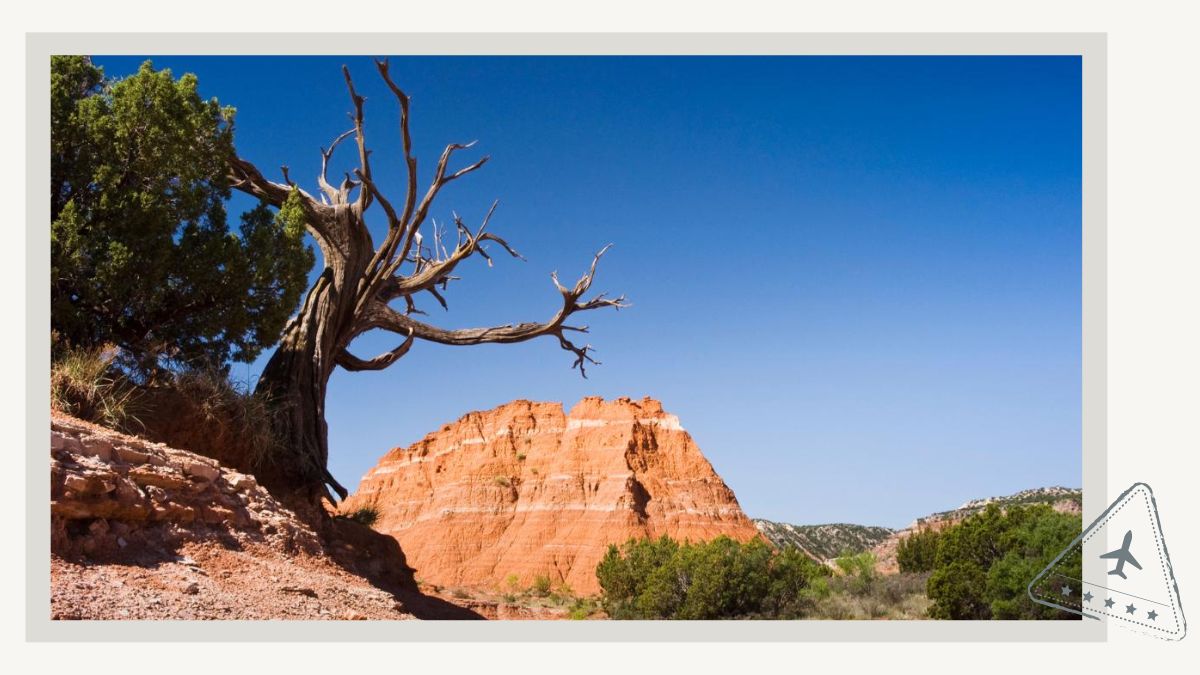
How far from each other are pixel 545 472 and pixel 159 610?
66.7 metres

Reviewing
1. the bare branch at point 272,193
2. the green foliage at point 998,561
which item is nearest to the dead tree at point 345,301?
the bare branch at point 272,193

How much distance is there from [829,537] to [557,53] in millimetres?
56375

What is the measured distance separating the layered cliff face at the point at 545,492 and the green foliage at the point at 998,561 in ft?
150

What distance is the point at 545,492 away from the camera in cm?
7156

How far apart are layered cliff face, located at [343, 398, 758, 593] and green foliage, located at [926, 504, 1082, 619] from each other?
150 ft

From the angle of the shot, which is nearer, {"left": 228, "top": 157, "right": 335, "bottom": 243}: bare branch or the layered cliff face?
{"left": 228, "top": 157, "right": 335, "bottom": 243}: bare branch

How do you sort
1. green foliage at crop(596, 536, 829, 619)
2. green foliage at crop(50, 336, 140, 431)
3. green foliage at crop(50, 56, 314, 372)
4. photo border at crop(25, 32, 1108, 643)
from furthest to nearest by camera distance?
1. green foliage at crop(596, 536, 829, 619)
2. green foliage at crop(50, 56, 314, 372)
3. green foliage at crop(50, 336, 140, 431)
4. photo border at crop(25, 32, 1108, 643)

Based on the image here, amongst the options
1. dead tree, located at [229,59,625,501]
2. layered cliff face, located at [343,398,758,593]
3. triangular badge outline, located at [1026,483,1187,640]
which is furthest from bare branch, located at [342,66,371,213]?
layered cliff face, located at [343,398,758,593]

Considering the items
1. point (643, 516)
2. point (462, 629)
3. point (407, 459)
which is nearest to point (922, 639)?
point (462, 629)

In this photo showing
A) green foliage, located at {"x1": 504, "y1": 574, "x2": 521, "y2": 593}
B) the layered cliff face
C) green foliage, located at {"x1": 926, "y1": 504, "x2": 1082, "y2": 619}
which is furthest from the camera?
the layered cliff face

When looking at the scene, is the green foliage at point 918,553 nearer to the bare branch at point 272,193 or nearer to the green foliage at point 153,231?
the bare branch at point 272,193

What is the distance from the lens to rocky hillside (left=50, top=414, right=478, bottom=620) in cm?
706

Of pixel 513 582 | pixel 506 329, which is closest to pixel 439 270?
pixel 506 329
